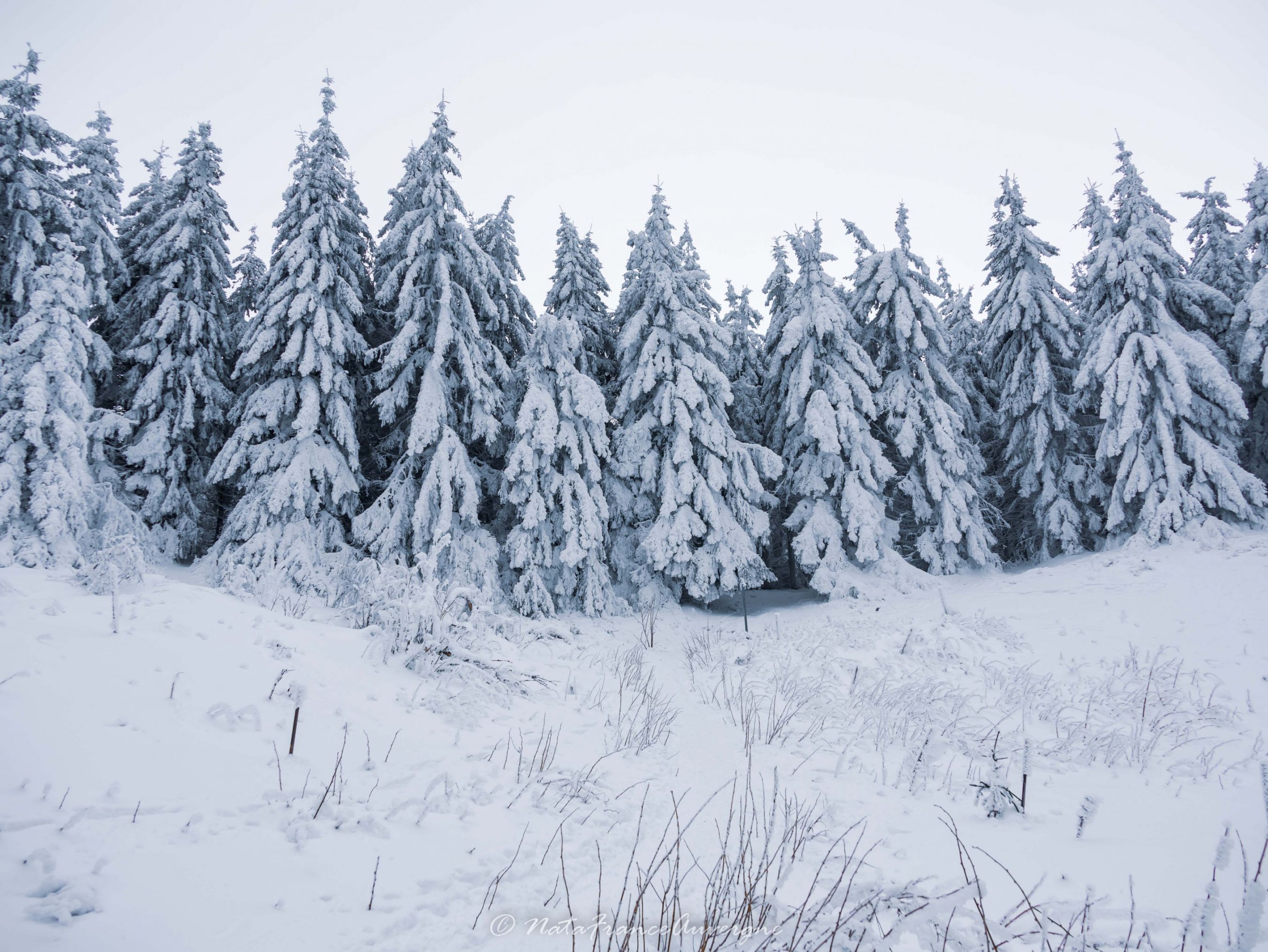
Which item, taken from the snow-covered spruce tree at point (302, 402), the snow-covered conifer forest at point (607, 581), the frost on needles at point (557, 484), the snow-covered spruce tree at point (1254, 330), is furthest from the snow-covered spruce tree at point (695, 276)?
the snow-covered spruce tree at point (1254, 330)

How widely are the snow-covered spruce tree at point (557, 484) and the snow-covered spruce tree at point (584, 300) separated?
2.16 metres

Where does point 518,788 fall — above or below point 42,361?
below

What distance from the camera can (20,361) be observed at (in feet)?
40.7

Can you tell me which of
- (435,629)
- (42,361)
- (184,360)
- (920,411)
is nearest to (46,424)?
(42,361)

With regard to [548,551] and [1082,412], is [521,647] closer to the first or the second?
[548,551]

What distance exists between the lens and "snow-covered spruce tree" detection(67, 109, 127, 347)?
50.3 ft

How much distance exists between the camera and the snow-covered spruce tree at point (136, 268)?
55.7 ft

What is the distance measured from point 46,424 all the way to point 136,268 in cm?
834

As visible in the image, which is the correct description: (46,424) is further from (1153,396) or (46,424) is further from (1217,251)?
(1217,251)

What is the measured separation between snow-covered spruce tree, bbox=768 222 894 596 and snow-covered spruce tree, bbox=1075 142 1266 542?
6226 mm

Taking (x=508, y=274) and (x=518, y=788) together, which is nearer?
(x=518, y=788)

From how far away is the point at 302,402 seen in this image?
14.7 m

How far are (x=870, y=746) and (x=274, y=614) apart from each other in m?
6.49

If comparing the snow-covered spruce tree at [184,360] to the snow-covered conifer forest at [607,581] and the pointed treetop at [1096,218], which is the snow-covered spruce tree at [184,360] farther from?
the pointed treetop at [1096,218]
